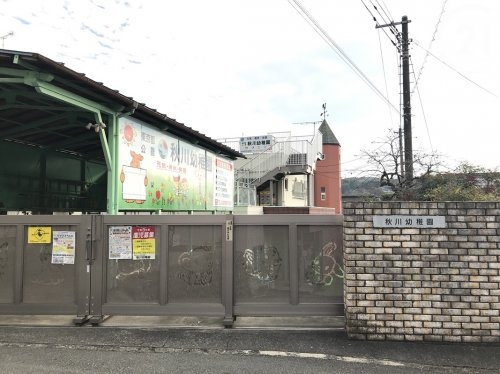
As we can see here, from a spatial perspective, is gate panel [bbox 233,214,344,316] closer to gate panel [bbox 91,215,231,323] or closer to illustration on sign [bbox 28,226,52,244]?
gate panel [bbox 91,215,231,323]

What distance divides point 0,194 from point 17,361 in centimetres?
811

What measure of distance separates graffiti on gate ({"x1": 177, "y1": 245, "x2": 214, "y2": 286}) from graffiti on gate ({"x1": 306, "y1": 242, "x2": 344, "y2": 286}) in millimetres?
1414

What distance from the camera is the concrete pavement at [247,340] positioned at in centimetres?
464

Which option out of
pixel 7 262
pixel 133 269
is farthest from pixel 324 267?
pixel 7 262

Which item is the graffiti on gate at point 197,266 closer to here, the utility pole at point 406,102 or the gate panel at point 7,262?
the gate panel at point 7,262

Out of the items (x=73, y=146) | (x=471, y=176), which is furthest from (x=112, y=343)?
(x=471, y=176)

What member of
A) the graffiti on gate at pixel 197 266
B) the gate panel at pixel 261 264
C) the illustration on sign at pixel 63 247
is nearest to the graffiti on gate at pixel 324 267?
the gate panel at pixel 261 264

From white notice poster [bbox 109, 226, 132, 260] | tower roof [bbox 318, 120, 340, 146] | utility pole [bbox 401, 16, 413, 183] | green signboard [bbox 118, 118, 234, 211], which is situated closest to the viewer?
white notice poster [bbox 109, 226, 132, 260]

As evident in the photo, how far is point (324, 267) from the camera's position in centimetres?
586

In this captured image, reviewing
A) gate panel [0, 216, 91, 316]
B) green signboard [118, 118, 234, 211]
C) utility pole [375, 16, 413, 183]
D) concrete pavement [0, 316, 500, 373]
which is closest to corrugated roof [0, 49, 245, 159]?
green signboard [118, 118, 234, 211]

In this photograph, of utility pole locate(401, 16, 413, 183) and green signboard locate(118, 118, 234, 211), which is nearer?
green signboard locate(118, 118, 234, 211)

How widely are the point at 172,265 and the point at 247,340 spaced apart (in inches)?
61.8

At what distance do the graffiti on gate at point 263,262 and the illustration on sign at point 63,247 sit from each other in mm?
2525

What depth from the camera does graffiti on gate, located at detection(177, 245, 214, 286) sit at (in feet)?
19.5
